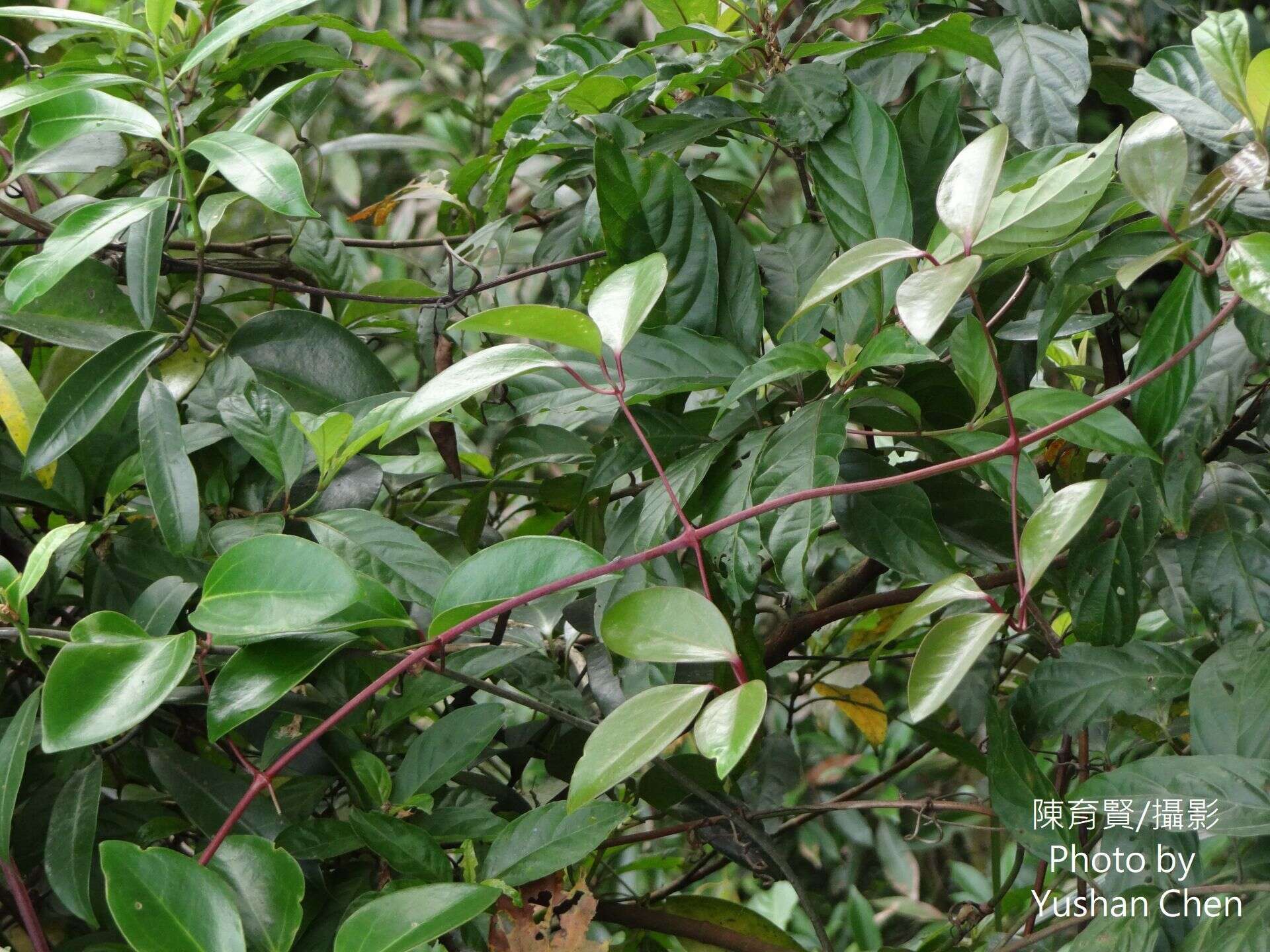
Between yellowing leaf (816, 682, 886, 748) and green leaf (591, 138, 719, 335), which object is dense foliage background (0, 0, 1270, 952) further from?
yellowing leaf (816, 682, 886, 748)

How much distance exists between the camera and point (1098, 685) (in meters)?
0.57

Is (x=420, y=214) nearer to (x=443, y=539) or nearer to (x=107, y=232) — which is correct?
(x=443, y=539)

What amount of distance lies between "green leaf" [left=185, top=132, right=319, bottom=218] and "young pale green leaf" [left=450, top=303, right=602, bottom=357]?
0.09 m

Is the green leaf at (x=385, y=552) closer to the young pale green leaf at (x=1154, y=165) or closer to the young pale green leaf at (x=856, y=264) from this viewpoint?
the young pale green leaf at (x=856, y=264)

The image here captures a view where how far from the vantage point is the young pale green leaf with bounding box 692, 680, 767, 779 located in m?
0.39

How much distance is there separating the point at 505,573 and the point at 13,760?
23 centimetres

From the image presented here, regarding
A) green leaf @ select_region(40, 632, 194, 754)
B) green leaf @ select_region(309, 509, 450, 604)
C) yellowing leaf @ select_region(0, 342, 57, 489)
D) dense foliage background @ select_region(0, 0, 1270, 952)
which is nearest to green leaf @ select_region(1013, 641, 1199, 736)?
dense foliage background @ select_region(0, 0, 1270, 952)

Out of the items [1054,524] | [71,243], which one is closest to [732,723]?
[1054,524]

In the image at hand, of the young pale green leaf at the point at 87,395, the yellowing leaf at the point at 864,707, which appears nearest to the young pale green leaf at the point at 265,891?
the young pale green leaf at the point at 87,395

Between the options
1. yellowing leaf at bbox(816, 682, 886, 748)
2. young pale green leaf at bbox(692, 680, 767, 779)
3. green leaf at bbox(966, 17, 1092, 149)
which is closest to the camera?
young pale green leaf at bbox(692, 680, 767, 779)

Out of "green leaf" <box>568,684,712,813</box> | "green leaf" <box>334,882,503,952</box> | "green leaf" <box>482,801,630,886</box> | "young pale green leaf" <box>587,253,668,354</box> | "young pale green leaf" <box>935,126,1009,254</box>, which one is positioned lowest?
"green leaf" <box>482,801,630,886</box>

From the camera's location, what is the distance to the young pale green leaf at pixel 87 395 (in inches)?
21.6

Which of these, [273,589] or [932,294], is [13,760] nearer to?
[273,589]

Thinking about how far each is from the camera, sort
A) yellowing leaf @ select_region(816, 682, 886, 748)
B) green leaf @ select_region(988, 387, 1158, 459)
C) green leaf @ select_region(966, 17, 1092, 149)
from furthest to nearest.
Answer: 1. yellowing leaf @ select_region(816, 682, 886, 748)
2. green leaf @ select_region(966, 17, 1092, 149)
3. green leaf @ select_region(988, 387, 1158, 459)
